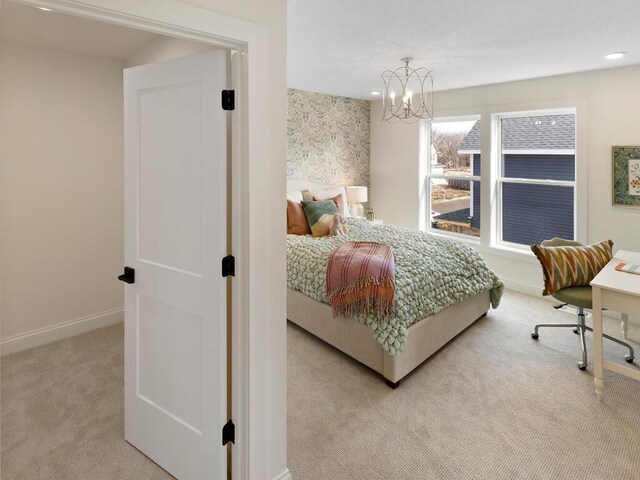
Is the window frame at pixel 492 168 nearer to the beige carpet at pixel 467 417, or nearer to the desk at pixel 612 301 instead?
the beige carpet at pixel 467 417

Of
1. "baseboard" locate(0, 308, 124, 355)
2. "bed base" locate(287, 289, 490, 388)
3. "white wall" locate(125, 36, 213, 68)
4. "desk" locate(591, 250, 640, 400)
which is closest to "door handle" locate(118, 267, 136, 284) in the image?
"white wall" locate(125, 36, 213, 68)

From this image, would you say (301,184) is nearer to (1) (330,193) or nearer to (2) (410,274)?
(1) (330,193)

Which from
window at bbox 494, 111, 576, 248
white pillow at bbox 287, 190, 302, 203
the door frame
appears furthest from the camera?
white pillow at bbox 287, 190, 302, 203

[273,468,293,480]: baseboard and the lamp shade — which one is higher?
the lamp shade

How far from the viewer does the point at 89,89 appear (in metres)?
3.39

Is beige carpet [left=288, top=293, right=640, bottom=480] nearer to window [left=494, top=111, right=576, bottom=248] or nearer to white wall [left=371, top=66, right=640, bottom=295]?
white wall [left=371, top=66, right=640, bottom=295]

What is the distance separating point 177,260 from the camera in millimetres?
1811

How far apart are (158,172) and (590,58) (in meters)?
3.78

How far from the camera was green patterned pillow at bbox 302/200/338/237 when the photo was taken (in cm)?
429

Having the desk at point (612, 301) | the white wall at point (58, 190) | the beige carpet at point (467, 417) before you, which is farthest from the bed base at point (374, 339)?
the white wall at point (58, 190)

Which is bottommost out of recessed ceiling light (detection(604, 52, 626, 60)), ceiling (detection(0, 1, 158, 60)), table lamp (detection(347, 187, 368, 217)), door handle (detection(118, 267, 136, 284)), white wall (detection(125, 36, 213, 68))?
door handle (detection(118, 267, 136, 284))

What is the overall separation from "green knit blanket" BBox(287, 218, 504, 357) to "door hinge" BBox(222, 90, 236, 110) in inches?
67.5

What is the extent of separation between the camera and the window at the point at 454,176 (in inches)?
210

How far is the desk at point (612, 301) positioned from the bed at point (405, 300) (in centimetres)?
97
